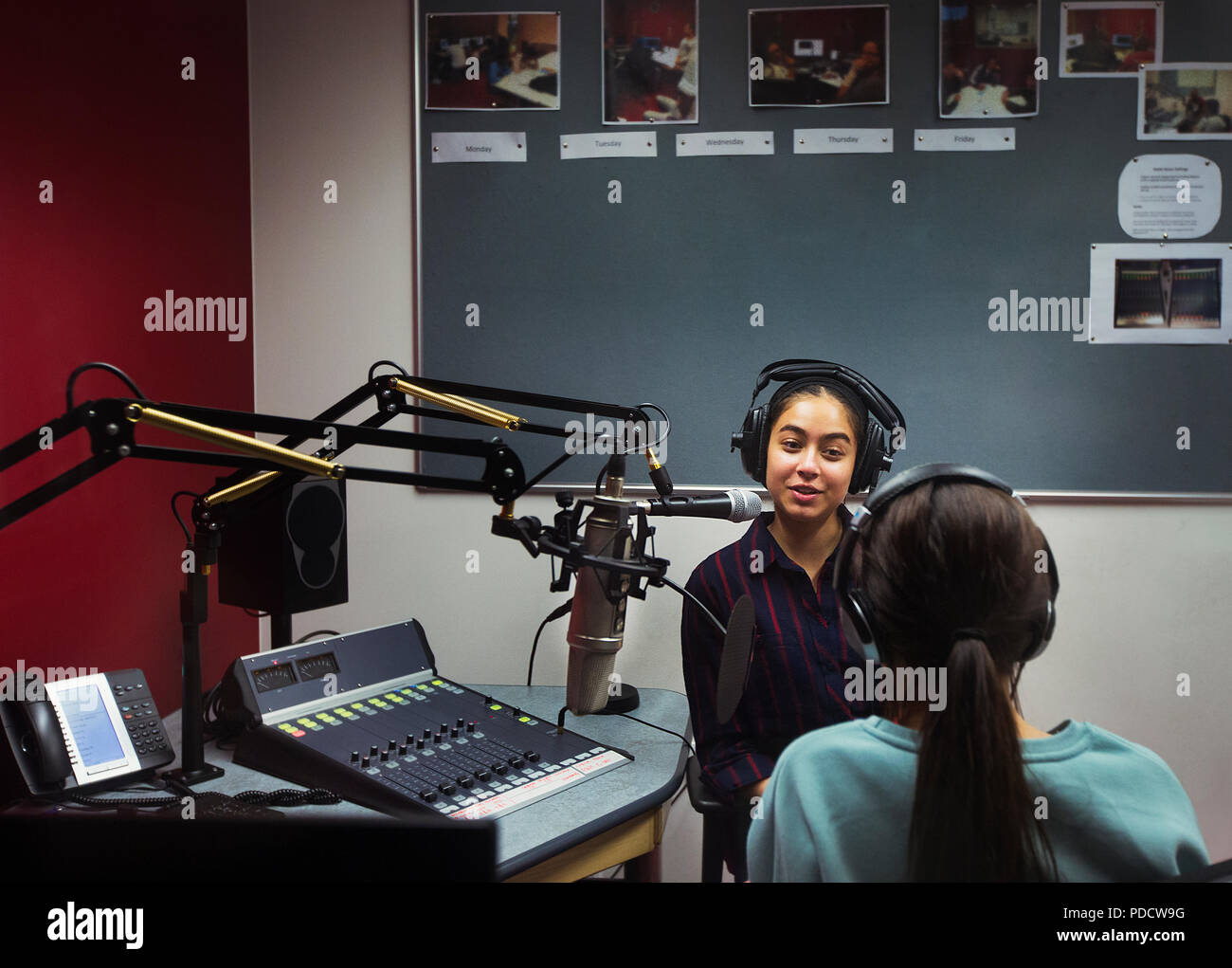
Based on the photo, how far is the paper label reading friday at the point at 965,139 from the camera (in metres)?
2.07

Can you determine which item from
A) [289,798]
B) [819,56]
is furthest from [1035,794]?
[819,56]

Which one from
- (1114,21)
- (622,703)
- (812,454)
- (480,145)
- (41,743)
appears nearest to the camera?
(41,743)

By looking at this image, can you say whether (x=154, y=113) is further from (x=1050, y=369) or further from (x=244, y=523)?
(x=1050, y=369)

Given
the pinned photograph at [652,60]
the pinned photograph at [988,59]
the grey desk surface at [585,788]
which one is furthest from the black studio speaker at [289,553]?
the pinned photograph at [988,59]

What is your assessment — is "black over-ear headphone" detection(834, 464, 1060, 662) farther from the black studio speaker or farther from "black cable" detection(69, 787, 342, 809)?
the black studio speaker

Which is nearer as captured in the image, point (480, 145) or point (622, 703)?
point (622, 703)

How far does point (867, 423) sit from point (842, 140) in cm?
81

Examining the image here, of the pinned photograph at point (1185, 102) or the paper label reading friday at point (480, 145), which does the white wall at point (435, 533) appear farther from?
the pinned photograph at point (1185, 102)

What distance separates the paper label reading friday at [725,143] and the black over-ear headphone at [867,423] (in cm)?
67

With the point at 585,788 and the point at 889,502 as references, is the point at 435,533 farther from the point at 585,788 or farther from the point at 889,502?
the point at 889,502

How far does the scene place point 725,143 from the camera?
2.11m

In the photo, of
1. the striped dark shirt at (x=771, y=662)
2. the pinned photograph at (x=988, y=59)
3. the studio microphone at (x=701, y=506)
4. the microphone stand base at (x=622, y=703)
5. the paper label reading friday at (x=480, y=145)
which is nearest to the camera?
the studio microphone at (x=701, y=506)

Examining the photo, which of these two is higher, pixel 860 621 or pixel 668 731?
pixel 860 621
